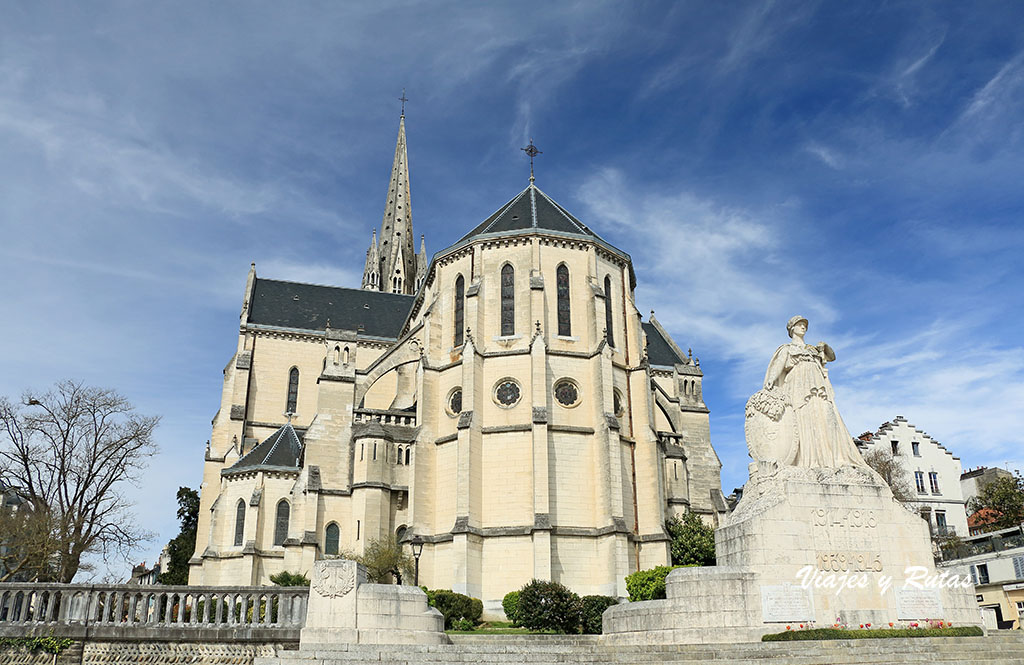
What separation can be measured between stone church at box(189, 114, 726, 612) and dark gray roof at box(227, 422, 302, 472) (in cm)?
11

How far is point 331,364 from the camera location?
4056cm

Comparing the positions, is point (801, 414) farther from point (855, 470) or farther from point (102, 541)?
point (102, 541)

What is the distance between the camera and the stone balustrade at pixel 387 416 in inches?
1409

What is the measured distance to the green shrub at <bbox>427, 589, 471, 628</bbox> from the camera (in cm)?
2612

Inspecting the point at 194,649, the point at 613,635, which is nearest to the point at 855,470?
the point at 613,635

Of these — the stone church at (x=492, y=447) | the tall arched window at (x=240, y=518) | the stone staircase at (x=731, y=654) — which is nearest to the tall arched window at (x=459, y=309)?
the stone church at (x=492, y=447)

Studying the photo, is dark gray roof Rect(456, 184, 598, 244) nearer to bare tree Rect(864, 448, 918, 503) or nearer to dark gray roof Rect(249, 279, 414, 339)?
dark gray roof Rect(249, 279, 414, 339)

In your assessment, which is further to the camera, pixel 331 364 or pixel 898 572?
pixel 331 364

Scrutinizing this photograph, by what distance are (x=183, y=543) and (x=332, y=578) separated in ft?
122

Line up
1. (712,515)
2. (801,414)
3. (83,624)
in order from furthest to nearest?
(712,515) → (801,414) → (83,624)

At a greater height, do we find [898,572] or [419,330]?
[419,330]

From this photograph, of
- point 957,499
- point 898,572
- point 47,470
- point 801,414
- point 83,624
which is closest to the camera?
point 83,624

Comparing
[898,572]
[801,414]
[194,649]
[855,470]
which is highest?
[801,414]

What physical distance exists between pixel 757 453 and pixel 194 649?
10.7m
